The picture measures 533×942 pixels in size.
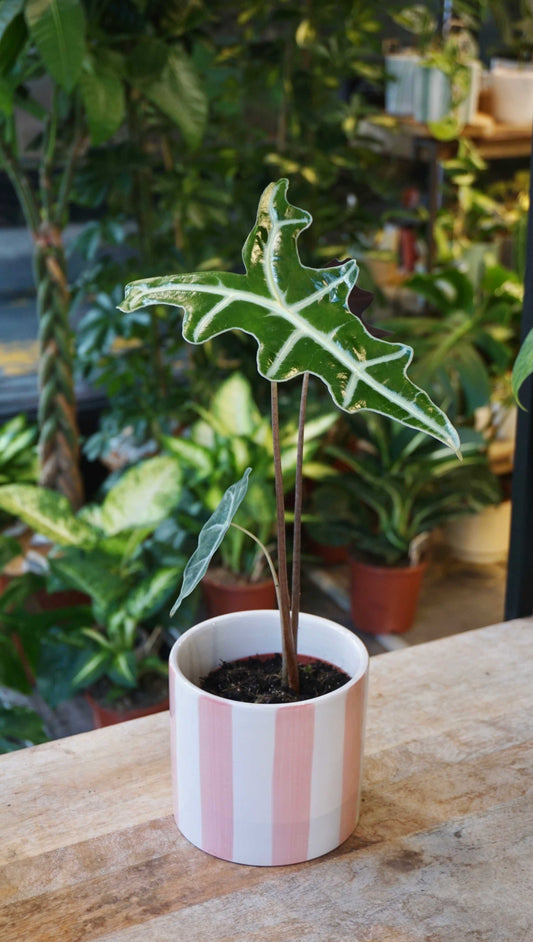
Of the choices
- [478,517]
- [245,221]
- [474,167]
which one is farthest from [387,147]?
[478,517]

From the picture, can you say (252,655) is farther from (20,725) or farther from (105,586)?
(105,586)

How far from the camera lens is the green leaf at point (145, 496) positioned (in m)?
1.59

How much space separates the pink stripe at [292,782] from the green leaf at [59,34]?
2.99ft

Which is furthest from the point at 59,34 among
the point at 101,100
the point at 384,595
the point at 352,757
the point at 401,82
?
the point at 401,82

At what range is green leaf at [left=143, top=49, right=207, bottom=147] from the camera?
1623mm

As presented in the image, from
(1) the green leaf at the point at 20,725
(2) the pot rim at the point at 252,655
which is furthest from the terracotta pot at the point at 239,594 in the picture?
(2) the pot rim at the point at 252,655

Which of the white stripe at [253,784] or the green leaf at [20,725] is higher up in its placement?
the white stripe at [253,784]

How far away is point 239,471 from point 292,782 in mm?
1201

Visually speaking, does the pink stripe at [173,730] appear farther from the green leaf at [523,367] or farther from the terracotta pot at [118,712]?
the terracotta pot at [118,712]

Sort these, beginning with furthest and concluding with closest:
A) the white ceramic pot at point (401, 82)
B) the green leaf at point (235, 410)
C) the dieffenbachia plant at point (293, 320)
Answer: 1. the white ceramic pot at point (401, 82)
2. the green leaf at point (235, 410)
3. the dieffenbachia plant at point (293, 320)

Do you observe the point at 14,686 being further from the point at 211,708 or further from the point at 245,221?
the point at 245,221

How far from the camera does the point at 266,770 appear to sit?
0.62 meters

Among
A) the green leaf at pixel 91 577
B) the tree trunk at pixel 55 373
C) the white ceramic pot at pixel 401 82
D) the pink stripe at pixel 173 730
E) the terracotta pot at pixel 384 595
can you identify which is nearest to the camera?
the pink stripe at pixel 173 730

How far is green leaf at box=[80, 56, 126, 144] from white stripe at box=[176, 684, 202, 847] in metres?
1.04
